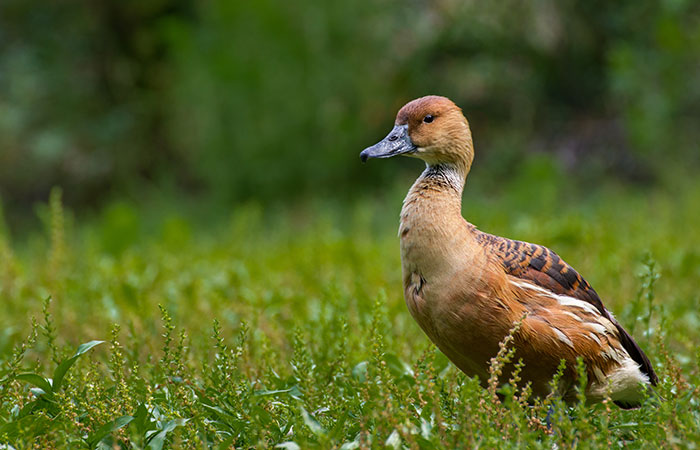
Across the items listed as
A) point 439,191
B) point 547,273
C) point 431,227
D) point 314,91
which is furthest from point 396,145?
point 314,91

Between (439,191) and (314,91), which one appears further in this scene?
(314,91)

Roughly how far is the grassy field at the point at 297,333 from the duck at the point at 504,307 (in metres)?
0.11

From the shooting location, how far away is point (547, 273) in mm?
2668

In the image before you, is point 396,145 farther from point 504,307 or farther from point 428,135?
point 504,307

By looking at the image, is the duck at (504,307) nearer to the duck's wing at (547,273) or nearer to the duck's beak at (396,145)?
the duck's wing at (547,273)

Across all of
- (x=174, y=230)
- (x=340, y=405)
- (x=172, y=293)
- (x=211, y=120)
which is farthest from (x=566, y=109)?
(x=340, y=405)

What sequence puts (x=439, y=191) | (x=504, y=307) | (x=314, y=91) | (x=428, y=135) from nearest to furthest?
(x=504, y=307), (x=439, y=191), (x=428, y=135), (x=314, y=91)

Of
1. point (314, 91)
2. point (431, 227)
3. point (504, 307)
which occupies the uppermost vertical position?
point (314, 91)

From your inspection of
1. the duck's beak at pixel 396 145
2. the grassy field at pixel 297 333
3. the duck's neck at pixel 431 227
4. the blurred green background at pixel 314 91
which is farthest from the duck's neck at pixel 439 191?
the blurred green background at pixel 314 91

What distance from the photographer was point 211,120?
780 cm

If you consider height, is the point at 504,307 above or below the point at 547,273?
below

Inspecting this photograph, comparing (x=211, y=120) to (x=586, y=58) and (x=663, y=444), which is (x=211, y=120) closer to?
(x=586, y=58)

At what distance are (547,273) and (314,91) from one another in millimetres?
5313

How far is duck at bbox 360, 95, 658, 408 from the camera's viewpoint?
2.46 metres
